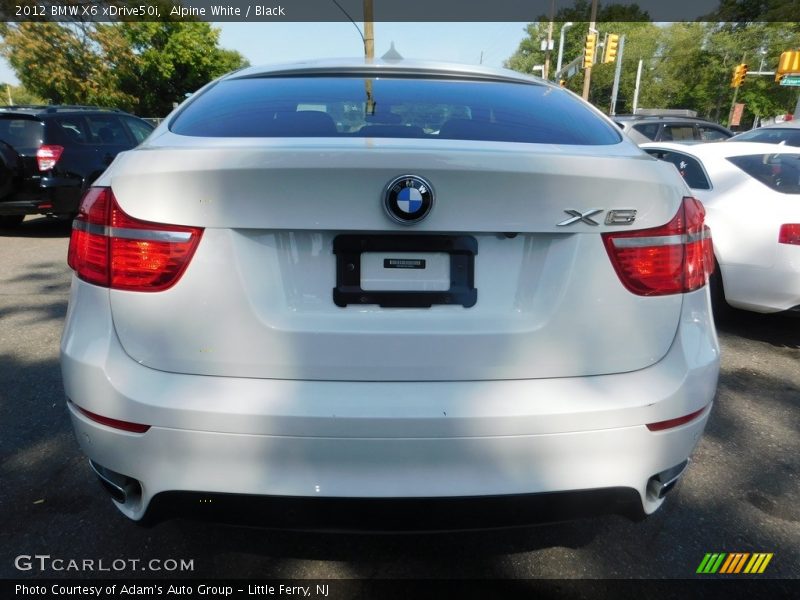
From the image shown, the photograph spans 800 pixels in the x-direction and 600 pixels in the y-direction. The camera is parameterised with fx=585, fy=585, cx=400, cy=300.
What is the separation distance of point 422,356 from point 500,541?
1018mm

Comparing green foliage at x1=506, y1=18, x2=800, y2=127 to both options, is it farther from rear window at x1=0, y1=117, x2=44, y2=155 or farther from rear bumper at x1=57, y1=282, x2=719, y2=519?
rear bumper at x1=57, y1=282, x2=719, y2=519

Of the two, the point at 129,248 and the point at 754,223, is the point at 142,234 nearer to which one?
the point at 129,248

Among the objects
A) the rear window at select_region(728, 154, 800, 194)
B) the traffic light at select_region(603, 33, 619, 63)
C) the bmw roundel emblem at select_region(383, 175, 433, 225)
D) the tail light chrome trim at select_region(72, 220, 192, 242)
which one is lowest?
the rear window at select_region(728, 154, 800, 194)

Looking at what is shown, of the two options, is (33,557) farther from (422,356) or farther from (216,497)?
(422,356)

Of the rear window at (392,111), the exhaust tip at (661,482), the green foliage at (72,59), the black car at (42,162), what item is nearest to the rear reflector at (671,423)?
the exhaust tip at (661,482)

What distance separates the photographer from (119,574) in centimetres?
196

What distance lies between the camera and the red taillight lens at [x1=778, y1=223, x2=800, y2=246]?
381 centimetres

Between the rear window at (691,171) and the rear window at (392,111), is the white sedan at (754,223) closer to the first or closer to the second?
the rear window at (691,171)

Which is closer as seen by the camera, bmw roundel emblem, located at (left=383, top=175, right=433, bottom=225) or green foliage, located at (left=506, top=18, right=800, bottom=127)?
bmw roundel emblem, located at (left=383, top=175, right=433, bottom=225)

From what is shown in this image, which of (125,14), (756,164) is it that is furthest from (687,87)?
(756,164)

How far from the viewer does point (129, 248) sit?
4.91 feet

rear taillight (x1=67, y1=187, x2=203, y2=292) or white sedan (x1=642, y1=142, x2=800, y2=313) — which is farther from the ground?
rear taillight (x1=67, y1=187, x2=203, y2=292)

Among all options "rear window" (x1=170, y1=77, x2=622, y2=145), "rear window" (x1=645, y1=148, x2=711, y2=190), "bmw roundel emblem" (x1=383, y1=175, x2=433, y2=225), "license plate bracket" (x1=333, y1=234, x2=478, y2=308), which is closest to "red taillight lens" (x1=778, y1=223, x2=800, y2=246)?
"rear window" (x1=645, y1=148, x2=711, y2=190)

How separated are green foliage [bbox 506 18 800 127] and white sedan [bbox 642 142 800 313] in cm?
3659
